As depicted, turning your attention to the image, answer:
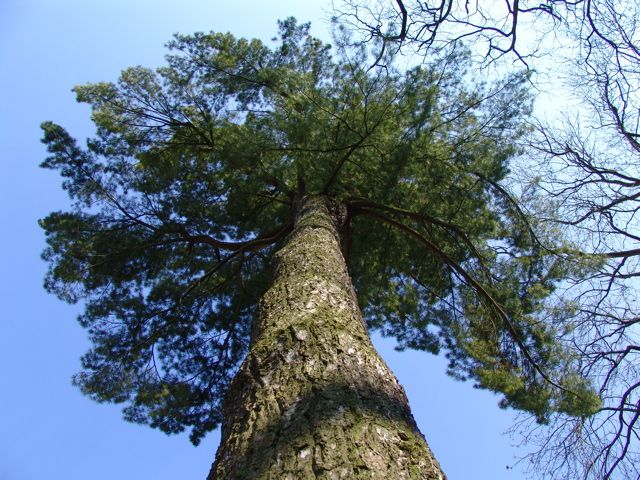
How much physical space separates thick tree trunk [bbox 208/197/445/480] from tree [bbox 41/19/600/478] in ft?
4.23

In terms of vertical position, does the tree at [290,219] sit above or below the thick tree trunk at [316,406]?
above

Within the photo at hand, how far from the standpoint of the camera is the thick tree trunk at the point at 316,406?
59.6 inches

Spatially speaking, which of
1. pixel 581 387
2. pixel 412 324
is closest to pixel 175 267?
pixel 412 324

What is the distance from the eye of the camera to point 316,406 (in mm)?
1778

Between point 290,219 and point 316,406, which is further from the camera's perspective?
point 290,219

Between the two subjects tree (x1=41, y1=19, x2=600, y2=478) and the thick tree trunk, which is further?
tree (x1=41, y1=19, x2=600, y2=478)

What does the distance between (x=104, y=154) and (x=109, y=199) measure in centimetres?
64

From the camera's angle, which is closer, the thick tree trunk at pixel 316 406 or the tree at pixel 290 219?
the thick tree trunk at pixel 316 406

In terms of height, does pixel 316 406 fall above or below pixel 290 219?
below

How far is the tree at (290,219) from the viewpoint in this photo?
5184 mm

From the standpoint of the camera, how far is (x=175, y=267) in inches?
262

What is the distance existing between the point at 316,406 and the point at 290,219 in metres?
4.49

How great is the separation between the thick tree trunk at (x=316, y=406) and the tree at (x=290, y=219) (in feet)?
4.23

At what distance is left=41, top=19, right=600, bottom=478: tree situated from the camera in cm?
518
